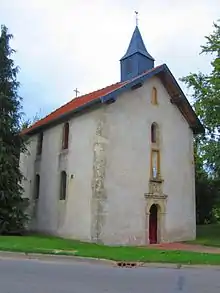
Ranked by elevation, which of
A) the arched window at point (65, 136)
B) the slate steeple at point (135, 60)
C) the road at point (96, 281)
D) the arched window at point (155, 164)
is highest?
the slate steeple at point (135, 60)

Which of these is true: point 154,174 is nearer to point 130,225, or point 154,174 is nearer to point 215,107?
point 130,225

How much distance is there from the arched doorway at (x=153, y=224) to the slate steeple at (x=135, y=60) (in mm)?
9401

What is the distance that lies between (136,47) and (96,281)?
22653mm

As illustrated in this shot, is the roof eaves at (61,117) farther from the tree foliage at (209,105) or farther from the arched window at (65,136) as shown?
the tree foliage at (209,105)

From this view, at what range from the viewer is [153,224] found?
2478cm

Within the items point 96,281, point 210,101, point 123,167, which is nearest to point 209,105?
point 210,101

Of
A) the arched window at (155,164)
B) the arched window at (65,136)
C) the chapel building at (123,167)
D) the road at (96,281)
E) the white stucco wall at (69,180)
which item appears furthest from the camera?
the arched window at (65,136)

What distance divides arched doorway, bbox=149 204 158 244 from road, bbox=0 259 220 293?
513 inches

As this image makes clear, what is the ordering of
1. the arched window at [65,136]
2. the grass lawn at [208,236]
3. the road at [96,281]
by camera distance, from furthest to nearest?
the arched window at [65,136], the grass lawn at [208,236], the road at [96,281]

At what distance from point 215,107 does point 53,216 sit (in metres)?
11.8

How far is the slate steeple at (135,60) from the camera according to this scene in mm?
28812

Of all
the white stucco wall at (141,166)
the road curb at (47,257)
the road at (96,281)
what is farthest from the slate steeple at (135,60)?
the road at (96,281)

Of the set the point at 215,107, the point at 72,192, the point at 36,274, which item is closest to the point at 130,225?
the point at 72,192

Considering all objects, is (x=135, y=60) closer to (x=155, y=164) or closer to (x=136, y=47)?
(x=136, y=47)
